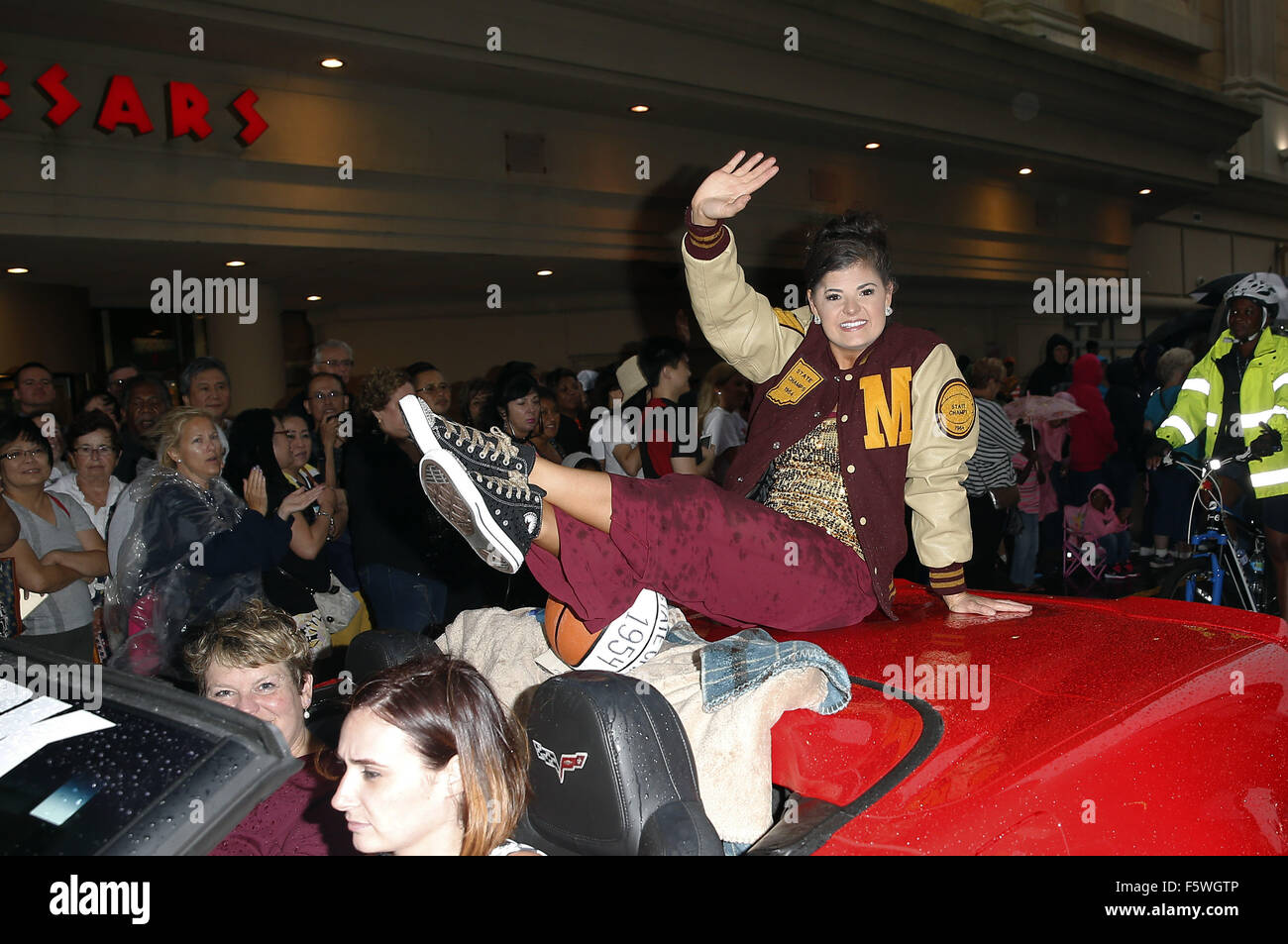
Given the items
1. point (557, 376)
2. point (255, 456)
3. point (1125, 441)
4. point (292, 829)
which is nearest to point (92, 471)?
point (255, 456)

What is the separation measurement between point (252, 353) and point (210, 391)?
182 inches

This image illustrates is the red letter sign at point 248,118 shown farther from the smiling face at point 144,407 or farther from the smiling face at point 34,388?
the smiling face at point 144,407

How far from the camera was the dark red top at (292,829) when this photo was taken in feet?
6.27

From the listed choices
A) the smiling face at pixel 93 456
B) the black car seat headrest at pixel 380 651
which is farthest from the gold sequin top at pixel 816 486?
the smiling face at pixel 93 456

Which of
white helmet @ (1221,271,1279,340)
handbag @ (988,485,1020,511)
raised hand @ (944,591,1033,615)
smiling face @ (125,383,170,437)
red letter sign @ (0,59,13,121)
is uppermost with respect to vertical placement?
red letter sign @ (0,59,13,121)

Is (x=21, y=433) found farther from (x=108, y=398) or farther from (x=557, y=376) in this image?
(x=557, y=376)

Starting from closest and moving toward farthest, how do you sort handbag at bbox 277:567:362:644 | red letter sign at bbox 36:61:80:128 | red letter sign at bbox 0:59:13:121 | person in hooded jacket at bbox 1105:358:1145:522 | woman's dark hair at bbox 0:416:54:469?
woman's dark hair at bbox 0:416:54:469 < handbag at bbox 277:567:362:644 < red letter sign at bbox 0:59:13:121 < red letter sign at bbox 36:61:80:128 < person in hooded jacket at bbox 1105:358:1145:522

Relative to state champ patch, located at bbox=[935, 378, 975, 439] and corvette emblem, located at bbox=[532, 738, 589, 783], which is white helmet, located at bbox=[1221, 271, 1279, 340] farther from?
corvette emblem, located at bbox=[532, 738, 589, 783]

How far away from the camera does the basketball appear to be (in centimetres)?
217

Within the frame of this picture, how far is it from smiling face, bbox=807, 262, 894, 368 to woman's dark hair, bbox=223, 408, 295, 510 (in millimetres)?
2424

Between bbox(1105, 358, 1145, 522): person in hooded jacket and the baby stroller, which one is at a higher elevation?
bbox(1105, 358, 1145, 522): person in hooded jacket

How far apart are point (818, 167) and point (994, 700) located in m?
9.91

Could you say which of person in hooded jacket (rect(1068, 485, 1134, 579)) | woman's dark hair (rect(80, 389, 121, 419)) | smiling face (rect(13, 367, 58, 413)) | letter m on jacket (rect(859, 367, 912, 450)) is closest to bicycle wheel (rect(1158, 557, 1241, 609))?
person in hooded jacket (rect(1068, 485, 1134, 579))
